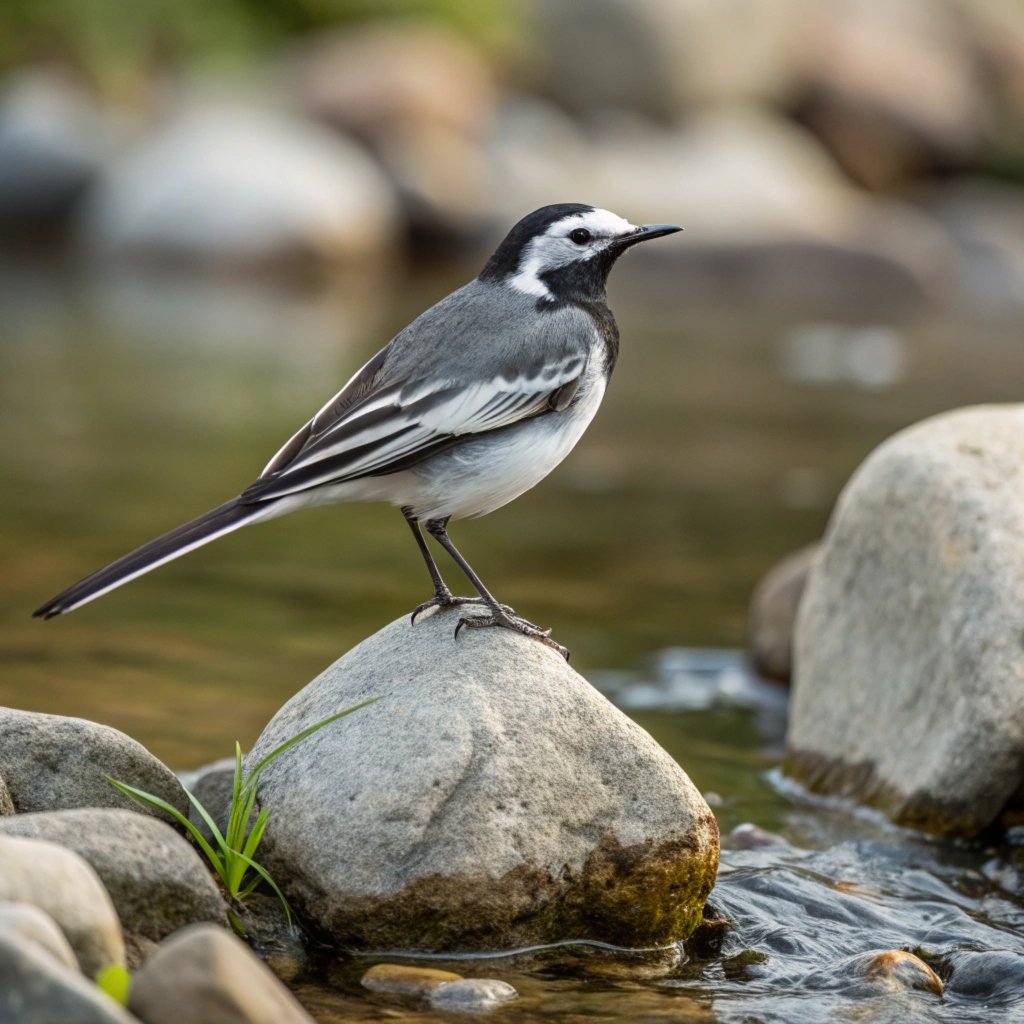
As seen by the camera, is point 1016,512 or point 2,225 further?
point 2,225

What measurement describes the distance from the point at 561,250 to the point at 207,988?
330 centimetres

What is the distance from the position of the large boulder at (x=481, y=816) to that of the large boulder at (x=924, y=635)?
177cm

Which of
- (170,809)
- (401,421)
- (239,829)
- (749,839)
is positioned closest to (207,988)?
(170,809)

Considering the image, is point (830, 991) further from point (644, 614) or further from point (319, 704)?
point (644, 614)

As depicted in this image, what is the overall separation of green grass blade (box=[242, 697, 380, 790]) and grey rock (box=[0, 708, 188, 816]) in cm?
34

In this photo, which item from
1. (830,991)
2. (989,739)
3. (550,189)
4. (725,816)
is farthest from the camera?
(550,189)

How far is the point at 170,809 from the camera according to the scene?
5.55 meters

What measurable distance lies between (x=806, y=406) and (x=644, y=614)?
7234 mm

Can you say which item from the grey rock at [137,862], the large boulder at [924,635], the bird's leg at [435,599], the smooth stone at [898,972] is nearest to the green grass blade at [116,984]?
the grey rock at [137,862]

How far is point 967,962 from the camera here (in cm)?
582

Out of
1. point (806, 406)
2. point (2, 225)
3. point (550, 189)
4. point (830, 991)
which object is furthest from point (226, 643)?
point (2, 225)

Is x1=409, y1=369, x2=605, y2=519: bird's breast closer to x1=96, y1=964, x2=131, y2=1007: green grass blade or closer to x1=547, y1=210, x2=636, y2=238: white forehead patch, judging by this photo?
x1=547, y1=210, x2=636, y2=238: white forehead patch

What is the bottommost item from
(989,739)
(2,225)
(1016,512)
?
(2,225)

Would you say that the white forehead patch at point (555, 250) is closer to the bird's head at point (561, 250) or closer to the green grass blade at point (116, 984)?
the bird's head at point (561, 250)
